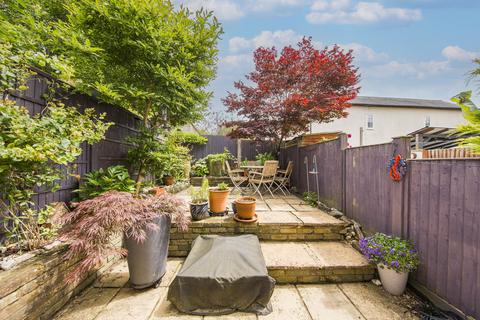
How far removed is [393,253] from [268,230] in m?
1.39

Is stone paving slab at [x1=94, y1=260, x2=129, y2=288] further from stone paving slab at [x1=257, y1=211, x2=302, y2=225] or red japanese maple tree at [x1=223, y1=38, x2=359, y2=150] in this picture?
red japanese maple tree at [x1=223, y1=38, x2=359, y2=150]

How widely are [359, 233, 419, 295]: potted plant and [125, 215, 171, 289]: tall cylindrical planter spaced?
7.41 ft

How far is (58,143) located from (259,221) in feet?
7.83

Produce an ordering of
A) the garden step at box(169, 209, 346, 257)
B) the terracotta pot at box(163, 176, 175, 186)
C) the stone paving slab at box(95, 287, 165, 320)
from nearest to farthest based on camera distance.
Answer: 1. the stone paving slab at box(95, 287, 165, 320)
2. the garden step at box(169, 209, 346, 257)
3. the terracotta pot at box(163, 176, 175, 186)

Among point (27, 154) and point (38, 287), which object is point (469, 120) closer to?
point (27, 154)

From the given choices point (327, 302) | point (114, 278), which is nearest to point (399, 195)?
point (327, 302)

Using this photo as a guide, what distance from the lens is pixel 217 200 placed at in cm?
289

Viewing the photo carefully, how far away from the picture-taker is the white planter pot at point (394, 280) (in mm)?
1850

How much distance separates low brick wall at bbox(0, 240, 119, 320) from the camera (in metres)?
1.29

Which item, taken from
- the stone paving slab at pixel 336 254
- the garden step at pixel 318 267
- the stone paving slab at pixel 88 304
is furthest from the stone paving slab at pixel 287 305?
the stone paving slab at pixel 88 304

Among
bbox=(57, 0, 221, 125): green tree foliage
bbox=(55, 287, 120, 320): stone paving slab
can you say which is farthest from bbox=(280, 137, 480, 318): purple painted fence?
bbox=(55, 287, 120, 320): stone paving slab

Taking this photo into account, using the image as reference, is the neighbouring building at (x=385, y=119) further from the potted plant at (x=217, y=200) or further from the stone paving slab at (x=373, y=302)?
the stone paving slab at (x=373, y=302)

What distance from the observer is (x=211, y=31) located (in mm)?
2736

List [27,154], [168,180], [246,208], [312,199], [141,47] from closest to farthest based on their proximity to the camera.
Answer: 1. [27,154]
2. [141,47]
3. [246,208]
4. [312,199]
5. [168,180]
